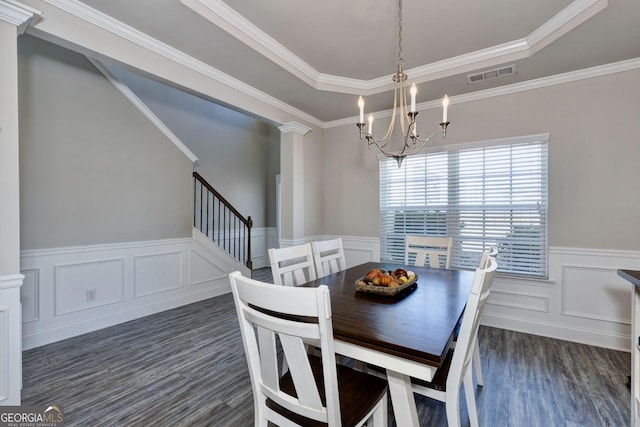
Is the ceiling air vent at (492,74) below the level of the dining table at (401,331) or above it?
above

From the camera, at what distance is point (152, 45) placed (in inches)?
92.3

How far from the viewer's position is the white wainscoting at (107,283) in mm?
2650

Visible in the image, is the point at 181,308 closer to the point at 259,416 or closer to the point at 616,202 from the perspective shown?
the point at 259,416

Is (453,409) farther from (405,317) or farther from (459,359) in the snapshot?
(405,317)

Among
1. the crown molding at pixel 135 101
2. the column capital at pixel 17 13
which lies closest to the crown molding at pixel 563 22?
the column capital at pixel 17 13

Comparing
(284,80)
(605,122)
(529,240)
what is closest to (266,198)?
(284,80)

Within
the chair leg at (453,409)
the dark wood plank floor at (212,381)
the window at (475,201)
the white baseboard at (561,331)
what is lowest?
the dark wood plank floor at (212,381)

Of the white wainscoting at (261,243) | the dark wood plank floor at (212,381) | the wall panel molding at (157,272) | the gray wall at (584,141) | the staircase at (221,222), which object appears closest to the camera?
the dark wood plank floor at (212,381)

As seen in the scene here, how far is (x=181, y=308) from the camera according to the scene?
12.2 ft

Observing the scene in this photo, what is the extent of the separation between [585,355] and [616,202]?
139cm

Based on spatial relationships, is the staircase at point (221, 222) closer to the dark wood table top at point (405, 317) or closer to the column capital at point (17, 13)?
the column capital at point (17, 13)

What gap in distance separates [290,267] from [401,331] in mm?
1015

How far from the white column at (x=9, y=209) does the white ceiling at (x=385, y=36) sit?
50cm

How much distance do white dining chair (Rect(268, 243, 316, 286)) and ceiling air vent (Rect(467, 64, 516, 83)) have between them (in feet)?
7.72
